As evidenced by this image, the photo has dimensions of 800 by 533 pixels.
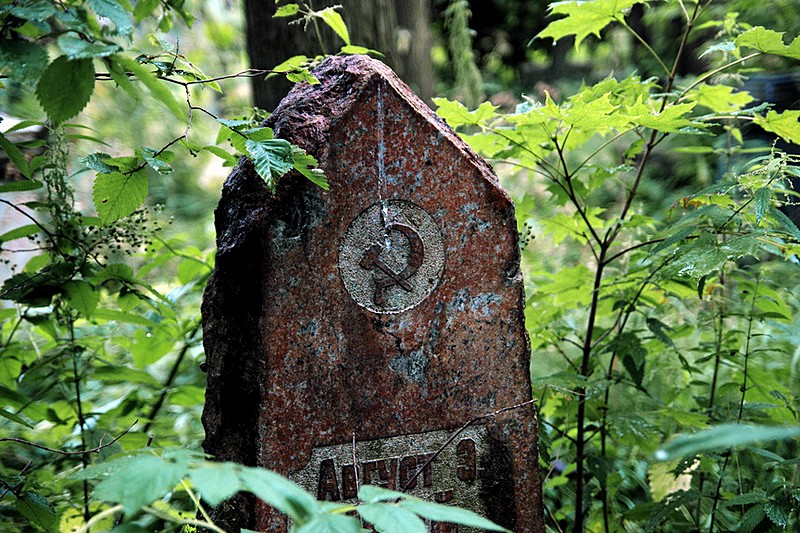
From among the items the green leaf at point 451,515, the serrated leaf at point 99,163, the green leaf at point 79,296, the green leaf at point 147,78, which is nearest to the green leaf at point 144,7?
the serrated leaf at point 99,163

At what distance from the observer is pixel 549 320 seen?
7.32ft

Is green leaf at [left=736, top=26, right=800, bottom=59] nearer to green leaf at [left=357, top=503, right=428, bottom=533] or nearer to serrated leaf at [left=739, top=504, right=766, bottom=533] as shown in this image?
serrated leaf at [left=739, top=504, right=766, bottom=533]

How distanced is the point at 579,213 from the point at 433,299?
708 mm

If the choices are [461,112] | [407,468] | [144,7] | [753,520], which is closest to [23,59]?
[144,7]

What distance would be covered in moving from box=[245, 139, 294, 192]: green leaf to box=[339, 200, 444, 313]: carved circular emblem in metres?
0.37

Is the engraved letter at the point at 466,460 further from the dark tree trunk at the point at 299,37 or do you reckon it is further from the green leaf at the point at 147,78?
the dark tree trunk at the point at 299,37

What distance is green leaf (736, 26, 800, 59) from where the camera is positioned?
1.76 m

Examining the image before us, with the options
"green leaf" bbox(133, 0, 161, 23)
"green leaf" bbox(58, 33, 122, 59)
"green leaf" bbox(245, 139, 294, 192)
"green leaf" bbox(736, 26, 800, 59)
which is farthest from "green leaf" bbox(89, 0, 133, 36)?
"green leaf" bbox(736, 26, 800, 59)

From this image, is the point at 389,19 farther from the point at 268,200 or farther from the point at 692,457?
the point at 692,457

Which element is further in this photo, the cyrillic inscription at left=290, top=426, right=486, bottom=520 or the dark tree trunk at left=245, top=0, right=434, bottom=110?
the dark tree trunk at left=245, top=0, right=434, bottom=110

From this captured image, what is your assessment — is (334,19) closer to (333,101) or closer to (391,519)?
(333,101)

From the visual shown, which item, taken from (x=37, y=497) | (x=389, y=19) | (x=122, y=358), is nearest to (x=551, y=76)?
(x=389, y=19)

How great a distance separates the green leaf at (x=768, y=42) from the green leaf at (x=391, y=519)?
1535mm

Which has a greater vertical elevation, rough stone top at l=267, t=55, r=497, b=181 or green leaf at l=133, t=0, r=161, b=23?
green leaf at l=133, t=0, r=161, b=23
